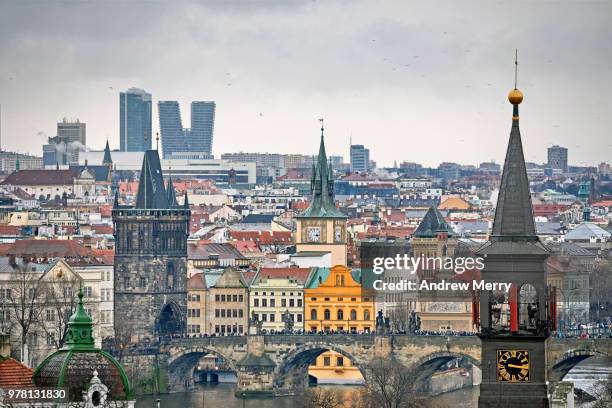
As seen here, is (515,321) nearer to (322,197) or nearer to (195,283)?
(195,283)

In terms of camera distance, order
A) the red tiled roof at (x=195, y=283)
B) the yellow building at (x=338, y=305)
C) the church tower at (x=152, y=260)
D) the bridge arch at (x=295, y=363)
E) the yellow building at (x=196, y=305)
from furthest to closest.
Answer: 1. the yellow building at (x=338, y=305)
2. the red tiled roof at (x=195, y=283)
3. the yellow building at (x=196, y=305)
4. the church tower at (x=152, y=260)
5. the bridge arch at (x=295, y=363)

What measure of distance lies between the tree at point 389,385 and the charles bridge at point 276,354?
33.1 inches

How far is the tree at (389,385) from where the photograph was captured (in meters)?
84.5

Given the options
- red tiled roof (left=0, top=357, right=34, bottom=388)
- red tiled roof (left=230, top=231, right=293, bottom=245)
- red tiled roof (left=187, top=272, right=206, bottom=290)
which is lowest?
red tiled roof (left=0, top=357, right=34, bottom=388)

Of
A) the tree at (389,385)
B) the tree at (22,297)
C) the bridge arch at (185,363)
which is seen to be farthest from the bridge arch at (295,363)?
the tree at (22,297)

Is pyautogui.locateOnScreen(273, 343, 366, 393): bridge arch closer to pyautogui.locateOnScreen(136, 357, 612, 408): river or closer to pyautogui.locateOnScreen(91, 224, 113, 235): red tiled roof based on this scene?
pyautogui.locateOnScreen(136, 357, 612, 408): river

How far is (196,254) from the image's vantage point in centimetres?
12250

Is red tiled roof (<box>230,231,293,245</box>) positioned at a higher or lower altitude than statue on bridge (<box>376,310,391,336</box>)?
higher

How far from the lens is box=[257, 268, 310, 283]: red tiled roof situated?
366 feet

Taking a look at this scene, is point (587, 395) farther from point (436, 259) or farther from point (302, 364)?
point (436, 259)

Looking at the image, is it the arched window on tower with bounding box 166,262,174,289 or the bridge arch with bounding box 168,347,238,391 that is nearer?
the bridge arch with bounding box 168,347,238,391

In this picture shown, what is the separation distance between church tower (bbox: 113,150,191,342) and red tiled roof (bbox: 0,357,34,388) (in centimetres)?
6711

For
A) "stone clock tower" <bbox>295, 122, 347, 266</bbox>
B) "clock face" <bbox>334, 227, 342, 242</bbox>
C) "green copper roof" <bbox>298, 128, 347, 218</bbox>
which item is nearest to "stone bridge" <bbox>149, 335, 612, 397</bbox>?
"stone clock tower" <bbox>295, 122, 347, 266</bbox>

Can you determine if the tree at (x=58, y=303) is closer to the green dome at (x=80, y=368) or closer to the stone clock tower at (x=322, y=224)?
the stone clock tower at (x=322, y=224)
